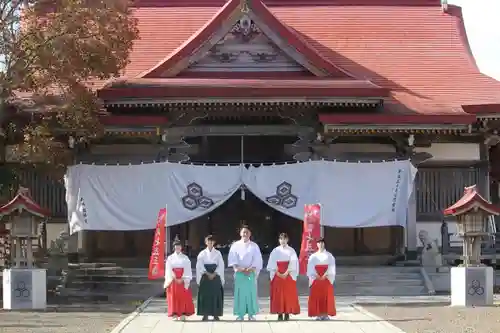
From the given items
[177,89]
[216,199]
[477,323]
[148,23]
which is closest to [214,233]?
[216,199]

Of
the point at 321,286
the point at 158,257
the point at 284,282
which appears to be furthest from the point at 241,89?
the point at 321,286

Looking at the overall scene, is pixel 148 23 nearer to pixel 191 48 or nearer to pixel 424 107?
pixel 191 48

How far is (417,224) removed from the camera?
20.9 m

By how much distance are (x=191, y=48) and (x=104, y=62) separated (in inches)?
115

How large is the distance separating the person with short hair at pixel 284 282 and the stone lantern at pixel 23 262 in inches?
180

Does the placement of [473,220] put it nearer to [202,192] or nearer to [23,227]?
[202,192]

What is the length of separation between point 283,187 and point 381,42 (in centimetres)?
693

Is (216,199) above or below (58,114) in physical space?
Answer: below

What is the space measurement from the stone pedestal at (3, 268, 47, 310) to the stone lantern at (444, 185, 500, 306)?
7483 millimetres

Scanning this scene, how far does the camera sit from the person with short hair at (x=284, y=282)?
14.3m

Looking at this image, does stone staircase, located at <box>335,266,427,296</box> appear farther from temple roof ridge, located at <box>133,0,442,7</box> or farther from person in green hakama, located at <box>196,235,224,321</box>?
temple roof ridge, located at <box>133,0,442,7</box>

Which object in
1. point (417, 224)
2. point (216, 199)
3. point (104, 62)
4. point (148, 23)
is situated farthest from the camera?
point (148, 23)

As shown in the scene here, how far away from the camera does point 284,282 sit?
567 inches

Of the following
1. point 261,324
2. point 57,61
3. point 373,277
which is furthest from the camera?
point 373,277
